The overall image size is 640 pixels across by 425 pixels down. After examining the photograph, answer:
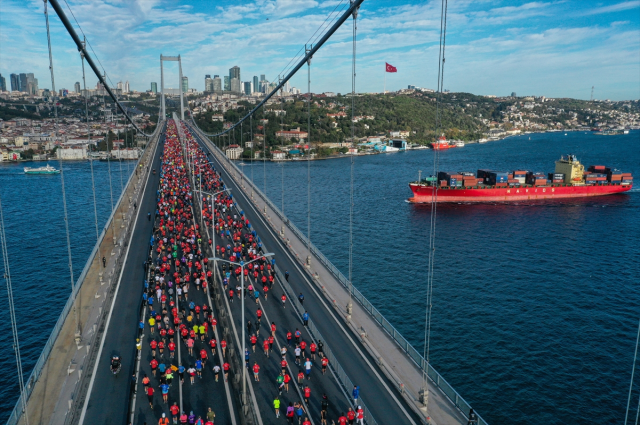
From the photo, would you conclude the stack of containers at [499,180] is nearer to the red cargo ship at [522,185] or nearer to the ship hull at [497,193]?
the red cargo ship at [522,185]

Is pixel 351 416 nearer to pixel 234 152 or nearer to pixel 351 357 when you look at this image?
pixel 351 357

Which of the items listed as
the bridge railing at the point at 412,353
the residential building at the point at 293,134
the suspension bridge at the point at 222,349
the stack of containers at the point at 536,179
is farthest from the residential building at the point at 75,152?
the bridge railing at the point at 412,353

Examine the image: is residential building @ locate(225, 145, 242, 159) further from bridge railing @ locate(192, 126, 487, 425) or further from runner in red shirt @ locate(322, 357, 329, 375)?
runner in red shirt @ locate(322, 357, 329, 375)

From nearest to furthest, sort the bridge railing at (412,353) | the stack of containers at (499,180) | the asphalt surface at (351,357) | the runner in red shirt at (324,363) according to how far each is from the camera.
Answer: the asphalt surface at (351,357)
the bridge railing at (412,353)
the runner in red shirt at (324,363)
the stack of containers at (499,180)

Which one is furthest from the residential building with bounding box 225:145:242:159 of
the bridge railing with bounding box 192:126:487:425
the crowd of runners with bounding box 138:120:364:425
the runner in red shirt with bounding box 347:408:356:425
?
the runner in red shirt with bounding box 347:408:356:425

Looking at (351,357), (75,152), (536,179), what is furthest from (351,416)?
(75,152)

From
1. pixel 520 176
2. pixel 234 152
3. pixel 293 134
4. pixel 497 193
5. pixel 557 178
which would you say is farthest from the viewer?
pixel 293 134

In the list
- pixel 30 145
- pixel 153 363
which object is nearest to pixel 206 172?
pixel 153 363

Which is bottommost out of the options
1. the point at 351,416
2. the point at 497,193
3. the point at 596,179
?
the point at 351,416
